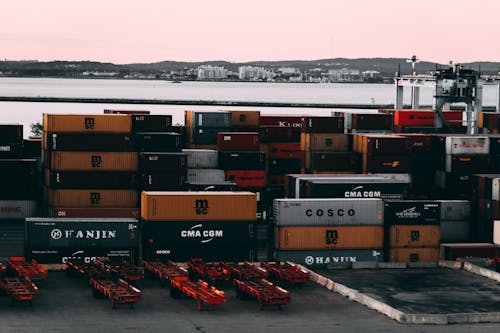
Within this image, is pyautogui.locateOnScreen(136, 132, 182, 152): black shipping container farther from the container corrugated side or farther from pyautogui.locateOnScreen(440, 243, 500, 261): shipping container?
pyautogui.locateOnScreen(440, 243, 500, 261): shipping container

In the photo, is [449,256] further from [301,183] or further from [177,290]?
[177,290]

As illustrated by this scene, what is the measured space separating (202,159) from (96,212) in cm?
1030

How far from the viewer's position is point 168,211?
62.9 meters

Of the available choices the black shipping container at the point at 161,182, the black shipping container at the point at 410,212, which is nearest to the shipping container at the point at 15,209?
the black shipping container at the point at 161,182

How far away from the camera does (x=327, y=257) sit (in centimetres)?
6550

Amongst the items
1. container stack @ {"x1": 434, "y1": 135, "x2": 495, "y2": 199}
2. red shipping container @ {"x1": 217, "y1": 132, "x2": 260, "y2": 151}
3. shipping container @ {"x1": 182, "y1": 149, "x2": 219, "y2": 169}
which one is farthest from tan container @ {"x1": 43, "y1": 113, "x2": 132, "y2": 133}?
container stack @ {"x1": 434, "y1": 135, "x2": 495, "y2": 199}

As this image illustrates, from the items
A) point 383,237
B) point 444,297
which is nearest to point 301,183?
point 383,237

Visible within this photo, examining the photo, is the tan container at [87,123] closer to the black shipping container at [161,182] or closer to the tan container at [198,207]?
the black shipping container at [161,182]

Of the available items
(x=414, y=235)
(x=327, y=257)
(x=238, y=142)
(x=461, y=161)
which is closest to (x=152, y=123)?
(x=238, y=142)

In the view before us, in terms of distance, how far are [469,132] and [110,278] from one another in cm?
5758

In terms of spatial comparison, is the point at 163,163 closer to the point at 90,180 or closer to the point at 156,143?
the point at 156,143

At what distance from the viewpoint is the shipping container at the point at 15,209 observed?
77.8 meters

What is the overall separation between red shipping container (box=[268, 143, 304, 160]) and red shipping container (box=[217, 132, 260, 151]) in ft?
27.4

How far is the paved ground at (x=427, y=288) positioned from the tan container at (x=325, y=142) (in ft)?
76.1
